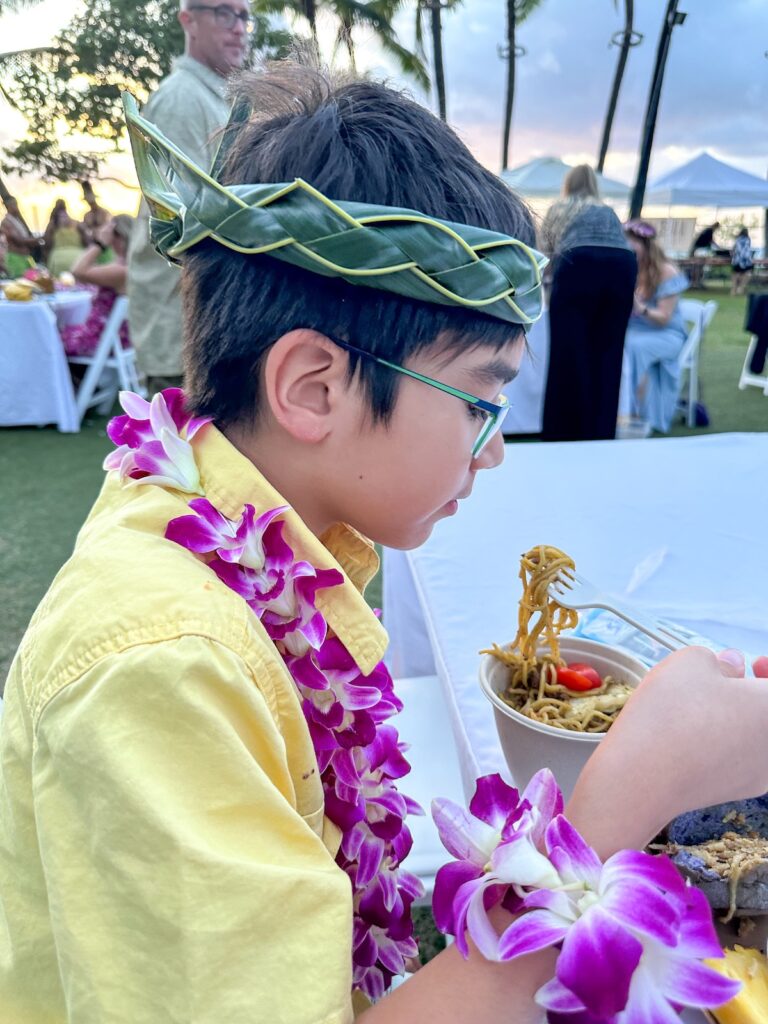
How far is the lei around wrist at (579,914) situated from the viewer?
500 mm

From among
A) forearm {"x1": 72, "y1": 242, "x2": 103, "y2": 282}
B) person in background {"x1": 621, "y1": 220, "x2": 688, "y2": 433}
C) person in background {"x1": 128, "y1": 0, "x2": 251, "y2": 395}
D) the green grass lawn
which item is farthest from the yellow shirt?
forearm {"x1": 72, "y1": 242, "x2": 103, "y2": 282}

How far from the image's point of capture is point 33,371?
20.5ft

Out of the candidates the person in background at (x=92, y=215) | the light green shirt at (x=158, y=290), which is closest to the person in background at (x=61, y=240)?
the person in background at (x=92, y=215)

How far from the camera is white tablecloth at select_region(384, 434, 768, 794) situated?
1.29 metres

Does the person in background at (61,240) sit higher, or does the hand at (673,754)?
the person in background at (61,240)

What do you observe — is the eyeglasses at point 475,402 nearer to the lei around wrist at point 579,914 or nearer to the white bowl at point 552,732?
the white bowl at point 552,732

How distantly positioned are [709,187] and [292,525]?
21.1 meters

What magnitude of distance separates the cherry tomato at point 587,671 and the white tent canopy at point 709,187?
66.8ft

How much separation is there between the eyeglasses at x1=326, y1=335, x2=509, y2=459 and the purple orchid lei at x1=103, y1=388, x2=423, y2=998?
19 centimetres

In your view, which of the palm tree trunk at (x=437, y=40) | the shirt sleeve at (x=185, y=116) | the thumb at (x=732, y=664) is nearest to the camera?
the thumb at (x=732, y=664)

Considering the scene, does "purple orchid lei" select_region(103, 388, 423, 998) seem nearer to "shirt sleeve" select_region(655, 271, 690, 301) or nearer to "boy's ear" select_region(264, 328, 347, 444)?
"boy's ear" select_region(264, 328, 347, 444)

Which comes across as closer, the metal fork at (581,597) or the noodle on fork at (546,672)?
the noodle on fork at (546,672)

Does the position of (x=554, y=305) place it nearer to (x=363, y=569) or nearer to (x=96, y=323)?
(x=363, y=569)

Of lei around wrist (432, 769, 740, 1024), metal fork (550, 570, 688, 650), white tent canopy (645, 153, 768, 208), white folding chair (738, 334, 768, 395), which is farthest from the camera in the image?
white tent canopy (645, 153, 768, 208)
